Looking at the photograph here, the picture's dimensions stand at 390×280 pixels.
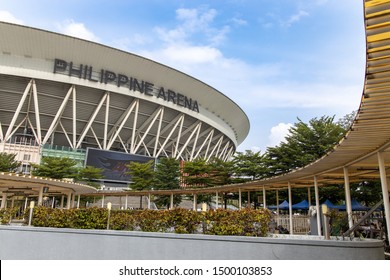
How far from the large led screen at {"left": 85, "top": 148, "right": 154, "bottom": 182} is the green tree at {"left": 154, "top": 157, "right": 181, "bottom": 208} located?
8.92 meters

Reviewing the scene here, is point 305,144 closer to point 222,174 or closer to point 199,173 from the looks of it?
point 222,174

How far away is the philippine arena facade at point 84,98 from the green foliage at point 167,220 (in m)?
32.8

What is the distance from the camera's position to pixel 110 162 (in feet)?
149

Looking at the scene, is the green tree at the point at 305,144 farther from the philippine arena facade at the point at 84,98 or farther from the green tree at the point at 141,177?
the philippine arena facade at the point at 84,98

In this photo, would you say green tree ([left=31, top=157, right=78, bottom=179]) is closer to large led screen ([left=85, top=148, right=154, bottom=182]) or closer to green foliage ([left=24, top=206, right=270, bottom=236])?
large led screen ([left=85, top=148, right=154, bottom=182])

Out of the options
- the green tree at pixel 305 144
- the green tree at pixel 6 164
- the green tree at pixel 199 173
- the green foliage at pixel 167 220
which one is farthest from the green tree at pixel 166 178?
the green foliage at pixel 167 220

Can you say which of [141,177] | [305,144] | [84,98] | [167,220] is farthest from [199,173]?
[167,220]

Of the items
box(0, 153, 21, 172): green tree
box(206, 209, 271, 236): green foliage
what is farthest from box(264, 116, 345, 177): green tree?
box(0, 153, 21, 172): green tree

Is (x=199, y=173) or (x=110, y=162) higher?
(x=110, y=162)

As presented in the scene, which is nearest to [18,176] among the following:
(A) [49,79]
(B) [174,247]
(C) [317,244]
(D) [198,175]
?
(B) [174,247]

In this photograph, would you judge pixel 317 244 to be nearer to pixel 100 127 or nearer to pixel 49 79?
pixel 49 79

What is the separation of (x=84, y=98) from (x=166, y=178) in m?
17.5

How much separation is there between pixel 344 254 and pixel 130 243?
5384 mm

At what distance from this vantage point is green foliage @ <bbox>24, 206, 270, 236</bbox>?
26.5 ft
